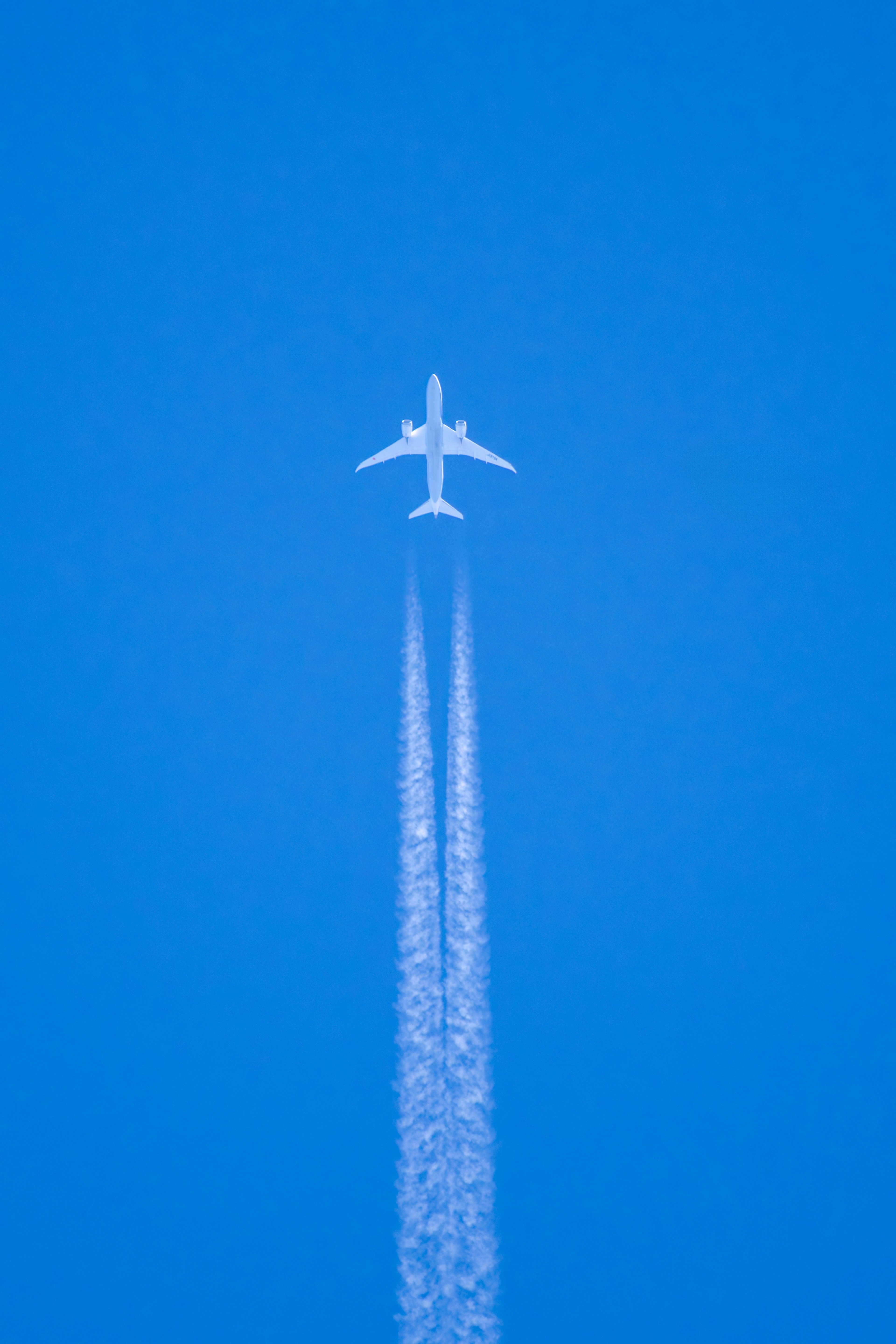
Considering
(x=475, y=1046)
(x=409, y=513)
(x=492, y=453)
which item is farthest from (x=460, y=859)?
(x=492, y=453)

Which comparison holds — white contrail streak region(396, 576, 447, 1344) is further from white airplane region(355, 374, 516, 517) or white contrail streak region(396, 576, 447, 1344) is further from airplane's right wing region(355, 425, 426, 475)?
airplane's right wing region(355, 425, 426, 475)

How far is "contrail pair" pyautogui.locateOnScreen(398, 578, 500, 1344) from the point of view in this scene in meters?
27.3

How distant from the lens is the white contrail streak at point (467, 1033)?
27.2 metres

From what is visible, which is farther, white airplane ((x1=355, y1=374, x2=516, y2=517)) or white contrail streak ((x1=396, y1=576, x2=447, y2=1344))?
white airplane ((x1=355, y1=374, x2=516, y2=517))

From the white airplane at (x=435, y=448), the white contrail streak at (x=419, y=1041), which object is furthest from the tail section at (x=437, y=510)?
the white contrail streak at (x=419, y=1041)

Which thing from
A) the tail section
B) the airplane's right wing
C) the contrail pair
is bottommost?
the contrail pair

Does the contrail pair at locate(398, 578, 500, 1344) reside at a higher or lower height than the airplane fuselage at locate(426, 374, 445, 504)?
lower

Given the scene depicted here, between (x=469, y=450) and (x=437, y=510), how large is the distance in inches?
126

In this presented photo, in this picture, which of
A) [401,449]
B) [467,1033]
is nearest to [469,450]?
[401,449]

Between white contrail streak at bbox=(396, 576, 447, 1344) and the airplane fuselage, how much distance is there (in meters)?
5.47

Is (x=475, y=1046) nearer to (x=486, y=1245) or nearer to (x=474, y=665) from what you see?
(x=486, y=1245)

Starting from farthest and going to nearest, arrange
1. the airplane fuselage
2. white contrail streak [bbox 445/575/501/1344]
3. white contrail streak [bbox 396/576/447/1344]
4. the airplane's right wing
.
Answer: the airplane's right wing → the airplane fuselage → white contrail streak [bbox 396/576/447/1344] → white contrail streak [bbox 445/575/501/1344]

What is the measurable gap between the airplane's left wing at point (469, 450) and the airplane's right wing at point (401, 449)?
782 millimetres

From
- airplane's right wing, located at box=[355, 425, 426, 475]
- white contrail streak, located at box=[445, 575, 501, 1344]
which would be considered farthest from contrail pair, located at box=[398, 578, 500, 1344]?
airplane's right wing, located at box=[355, 425, 426, 475]
